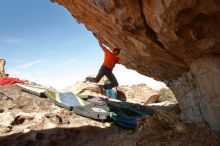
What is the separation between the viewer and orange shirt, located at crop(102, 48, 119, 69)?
11.4m

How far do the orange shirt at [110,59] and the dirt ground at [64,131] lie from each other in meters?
2.47

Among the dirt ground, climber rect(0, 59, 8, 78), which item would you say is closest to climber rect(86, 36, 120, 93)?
the dirt ground

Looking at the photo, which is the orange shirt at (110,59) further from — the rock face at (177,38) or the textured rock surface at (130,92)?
the textured rock surface at (130,92)

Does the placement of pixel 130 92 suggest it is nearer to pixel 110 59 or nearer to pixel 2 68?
pixel 110 59

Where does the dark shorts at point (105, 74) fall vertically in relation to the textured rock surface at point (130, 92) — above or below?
below

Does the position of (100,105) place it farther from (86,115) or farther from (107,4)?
(107,4)

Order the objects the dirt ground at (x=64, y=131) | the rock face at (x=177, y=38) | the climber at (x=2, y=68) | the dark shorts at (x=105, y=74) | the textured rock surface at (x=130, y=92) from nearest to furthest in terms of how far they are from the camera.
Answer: the rock face at (x=177, y=38) < the dirt ground at (x=64, y=131) < the dark shorts at (x=105, y=74) < the textured rock surface at (x=130, y=92) < the climber at (x=2, y=68)

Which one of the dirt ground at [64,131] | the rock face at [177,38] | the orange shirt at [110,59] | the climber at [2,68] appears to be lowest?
the dirt ground at [64,131]

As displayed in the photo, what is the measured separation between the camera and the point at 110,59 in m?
11.7

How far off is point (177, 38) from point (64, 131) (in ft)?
19.7

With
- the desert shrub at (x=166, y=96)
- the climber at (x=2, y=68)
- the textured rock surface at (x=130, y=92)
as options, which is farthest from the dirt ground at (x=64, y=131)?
the desert shrub at (x=166, y=96)

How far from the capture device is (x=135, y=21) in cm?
689

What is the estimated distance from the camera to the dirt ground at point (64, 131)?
316 inches

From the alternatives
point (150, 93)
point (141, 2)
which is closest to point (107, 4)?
point (141, 2)
